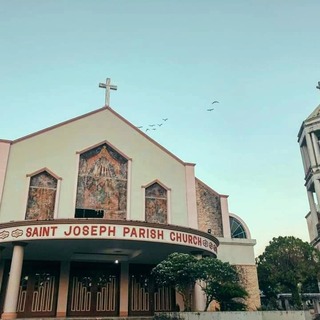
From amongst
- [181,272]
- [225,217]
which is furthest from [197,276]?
[225,217]

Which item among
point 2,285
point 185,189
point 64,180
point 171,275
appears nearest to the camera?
point 171,275

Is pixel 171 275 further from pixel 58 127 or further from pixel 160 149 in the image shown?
pixel 58 127

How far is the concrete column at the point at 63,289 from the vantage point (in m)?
18.1

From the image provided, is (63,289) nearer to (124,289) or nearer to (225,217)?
(124,289)

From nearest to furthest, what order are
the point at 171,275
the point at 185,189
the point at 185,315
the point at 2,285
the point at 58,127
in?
the point at 185,315, the point at 171,275, the point at 2,285, the point at 58,127, the point at 185,189

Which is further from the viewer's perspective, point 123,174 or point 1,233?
point 123,174

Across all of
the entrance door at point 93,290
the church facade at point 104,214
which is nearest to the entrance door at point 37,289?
the church facade at point 104,214

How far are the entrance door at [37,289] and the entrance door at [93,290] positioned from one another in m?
0.97

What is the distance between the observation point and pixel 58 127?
2048cm

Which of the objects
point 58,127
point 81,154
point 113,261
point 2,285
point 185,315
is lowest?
point 185,315

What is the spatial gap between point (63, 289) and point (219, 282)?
891 cm

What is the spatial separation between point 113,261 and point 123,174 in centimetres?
539

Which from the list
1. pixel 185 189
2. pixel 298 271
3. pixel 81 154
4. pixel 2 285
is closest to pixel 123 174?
pixel 81 154

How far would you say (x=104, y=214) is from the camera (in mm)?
19141
